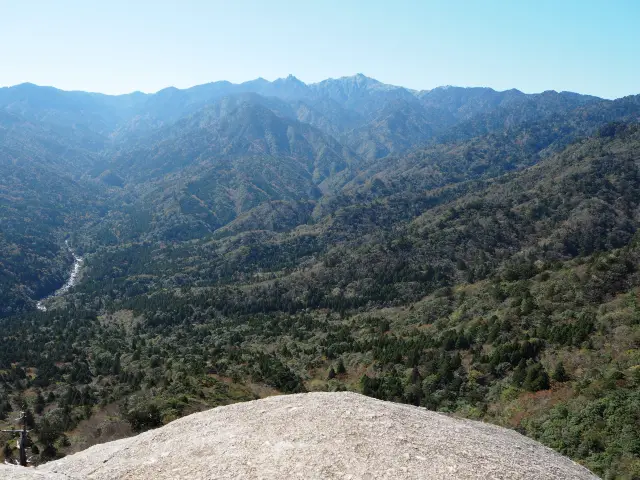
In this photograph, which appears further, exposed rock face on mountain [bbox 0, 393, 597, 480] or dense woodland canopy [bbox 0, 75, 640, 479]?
dense woodland canopy [bbox 0, 75, 640, 479]

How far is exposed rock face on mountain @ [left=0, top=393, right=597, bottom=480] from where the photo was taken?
17.6 m

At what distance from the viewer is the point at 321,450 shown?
18.5 metres

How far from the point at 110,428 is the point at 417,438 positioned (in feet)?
94.8

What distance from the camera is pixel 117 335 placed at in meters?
129

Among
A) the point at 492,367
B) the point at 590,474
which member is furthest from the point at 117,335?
the point at 590,474

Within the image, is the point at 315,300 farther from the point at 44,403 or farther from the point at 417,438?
the point at 417,438

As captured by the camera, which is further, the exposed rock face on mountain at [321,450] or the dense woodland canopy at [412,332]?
the dense woodland canopy at [412,332]

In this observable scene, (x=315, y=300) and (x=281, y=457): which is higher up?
(x=281, y=457)

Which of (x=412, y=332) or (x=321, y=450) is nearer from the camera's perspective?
(x=321, y=450)

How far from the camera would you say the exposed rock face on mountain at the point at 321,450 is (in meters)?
17.6

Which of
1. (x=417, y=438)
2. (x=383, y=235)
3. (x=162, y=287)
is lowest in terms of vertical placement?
(x=162, y=287)

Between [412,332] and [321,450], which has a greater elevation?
[321,450]

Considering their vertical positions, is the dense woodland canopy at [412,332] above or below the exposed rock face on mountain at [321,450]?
below

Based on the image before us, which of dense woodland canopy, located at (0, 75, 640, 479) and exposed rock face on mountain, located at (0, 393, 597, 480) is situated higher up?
exposed rock face on mountain, located at (0, 393, 597, 480)
